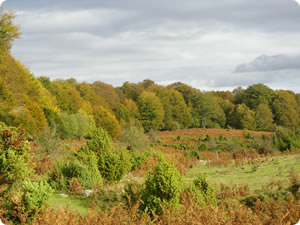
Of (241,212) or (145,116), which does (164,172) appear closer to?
(241,212)

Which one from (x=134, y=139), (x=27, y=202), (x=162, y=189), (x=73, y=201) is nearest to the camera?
(x=27, y=202)

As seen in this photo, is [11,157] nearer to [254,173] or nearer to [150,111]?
[254,173]

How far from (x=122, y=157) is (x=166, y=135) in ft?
84.2

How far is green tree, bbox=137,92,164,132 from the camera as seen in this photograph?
3522cm

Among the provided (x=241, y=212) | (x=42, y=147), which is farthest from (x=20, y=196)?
(x=42, y=147)

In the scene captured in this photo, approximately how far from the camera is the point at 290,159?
45.7 ft

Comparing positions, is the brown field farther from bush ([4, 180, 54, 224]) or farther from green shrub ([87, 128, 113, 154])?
bush ([4, 180, 54, 224])

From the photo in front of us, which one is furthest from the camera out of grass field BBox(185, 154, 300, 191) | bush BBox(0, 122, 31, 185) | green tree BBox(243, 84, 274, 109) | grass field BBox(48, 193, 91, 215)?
green tree BBox(243, 84, 274, 109)

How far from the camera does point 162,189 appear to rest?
6723 mm

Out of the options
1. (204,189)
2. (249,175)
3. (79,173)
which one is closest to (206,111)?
(249,175)

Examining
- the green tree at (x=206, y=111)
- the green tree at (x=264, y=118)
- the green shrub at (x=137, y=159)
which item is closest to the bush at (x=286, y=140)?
the green tree at (x=264, y=118)

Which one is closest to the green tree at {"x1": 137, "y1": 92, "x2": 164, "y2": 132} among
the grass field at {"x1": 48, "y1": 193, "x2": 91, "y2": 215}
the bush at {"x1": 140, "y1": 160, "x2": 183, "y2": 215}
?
the grass field at {"x1": 48, "y1": 193, "x2": 91, "y2": 215}

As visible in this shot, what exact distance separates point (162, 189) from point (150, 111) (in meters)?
30.0

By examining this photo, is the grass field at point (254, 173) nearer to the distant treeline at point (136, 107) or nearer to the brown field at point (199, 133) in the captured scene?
the distant treeline at point (136, 107)
